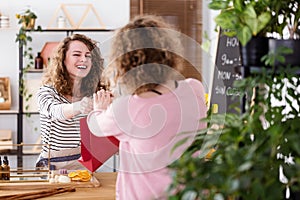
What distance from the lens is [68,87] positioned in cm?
373

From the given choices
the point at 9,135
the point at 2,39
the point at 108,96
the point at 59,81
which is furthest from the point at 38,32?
the point at 108,96

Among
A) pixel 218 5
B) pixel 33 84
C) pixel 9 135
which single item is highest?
pixel 218 5

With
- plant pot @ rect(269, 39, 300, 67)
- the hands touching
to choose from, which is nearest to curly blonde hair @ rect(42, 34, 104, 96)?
the hands touching

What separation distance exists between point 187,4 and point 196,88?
12.5 feet

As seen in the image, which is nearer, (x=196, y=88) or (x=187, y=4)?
(x=196, y=88)

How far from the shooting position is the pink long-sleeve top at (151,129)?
231cm

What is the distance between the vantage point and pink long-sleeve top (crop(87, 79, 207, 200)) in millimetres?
2311

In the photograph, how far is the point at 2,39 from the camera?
6.21 meters

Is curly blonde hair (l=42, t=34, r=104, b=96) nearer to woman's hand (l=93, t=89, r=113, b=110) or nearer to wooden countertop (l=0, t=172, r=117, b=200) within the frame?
wooden countertop (l=0, t=172, r=117, b=200)

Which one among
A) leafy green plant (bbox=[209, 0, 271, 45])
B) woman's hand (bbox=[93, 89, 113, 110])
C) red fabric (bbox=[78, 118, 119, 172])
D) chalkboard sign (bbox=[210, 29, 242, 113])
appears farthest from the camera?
chalkboard sign (bbox=[210, 29, 242, 113])

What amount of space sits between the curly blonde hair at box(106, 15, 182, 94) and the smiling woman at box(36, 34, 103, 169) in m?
1.25

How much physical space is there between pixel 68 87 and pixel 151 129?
1.49 metres

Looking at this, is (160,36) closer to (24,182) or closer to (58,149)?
(24,182)

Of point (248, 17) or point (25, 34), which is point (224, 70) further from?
point (248, 17)
